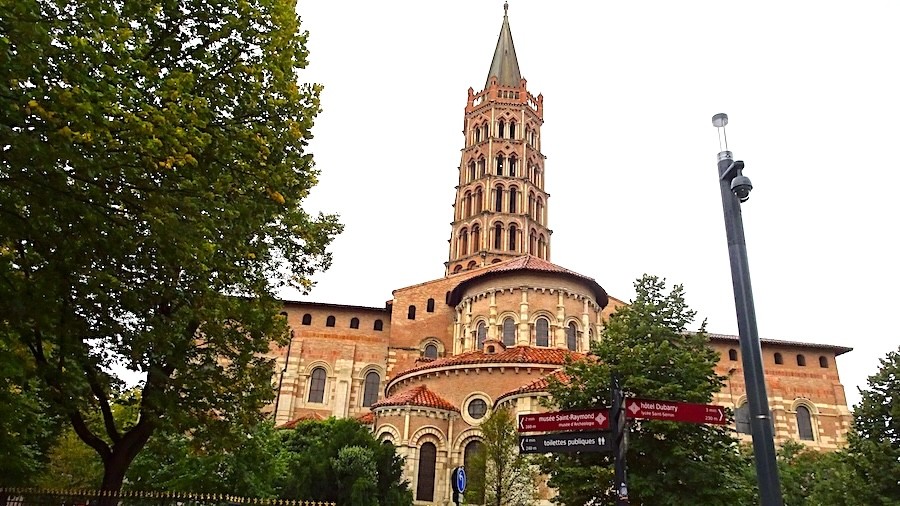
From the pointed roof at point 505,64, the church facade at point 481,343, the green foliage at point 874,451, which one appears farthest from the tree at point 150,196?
the pointed roof at point 505,64

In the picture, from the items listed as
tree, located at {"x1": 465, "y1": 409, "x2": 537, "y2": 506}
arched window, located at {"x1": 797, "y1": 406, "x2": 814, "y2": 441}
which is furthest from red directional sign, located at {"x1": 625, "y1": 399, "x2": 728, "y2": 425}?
arched window, located at {"x1": 797, "y1": 406, "x2": 814, "y2": 441}

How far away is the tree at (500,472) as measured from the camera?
22969 millimetres

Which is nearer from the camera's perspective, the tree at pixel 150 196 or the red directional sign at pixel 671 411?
the tree at pixel 150 196

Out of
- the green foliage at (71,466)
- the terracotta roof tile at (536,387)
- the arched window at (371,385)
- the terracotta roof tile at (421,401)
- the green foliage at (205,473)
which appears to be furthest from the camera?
the arched window at (371,385)

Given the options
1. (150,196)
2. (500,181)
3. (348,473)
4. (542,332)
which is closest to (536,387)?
(542,332)

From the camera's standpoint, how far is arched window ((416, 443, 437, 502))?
94.6 ft

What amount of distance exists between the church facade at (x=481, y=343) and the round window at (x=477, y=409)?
2.6 inches

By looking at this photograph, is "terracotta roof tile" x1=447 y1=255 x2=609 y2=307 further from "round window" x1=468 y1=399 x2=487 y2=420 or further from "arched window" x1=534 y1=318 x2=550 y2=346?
"round window" x1=468 y1=399 x2=487 y2=420

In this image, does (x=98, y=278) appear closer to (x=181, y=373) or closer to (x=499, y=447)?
(x=181, y=373)

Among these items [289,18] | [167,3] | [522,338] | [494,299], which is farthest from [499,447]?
[167,3]

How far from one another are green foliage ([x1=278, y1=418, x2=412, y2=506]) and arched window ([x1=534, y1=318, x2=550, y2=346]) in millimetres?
12565

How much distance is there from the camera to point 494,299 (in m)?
36.7

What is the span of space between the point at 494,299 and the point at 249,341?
23374mm

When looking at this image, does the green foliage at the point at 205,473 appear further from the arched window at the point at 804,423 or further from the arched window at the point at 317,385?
the arched window at the point at 804,423
